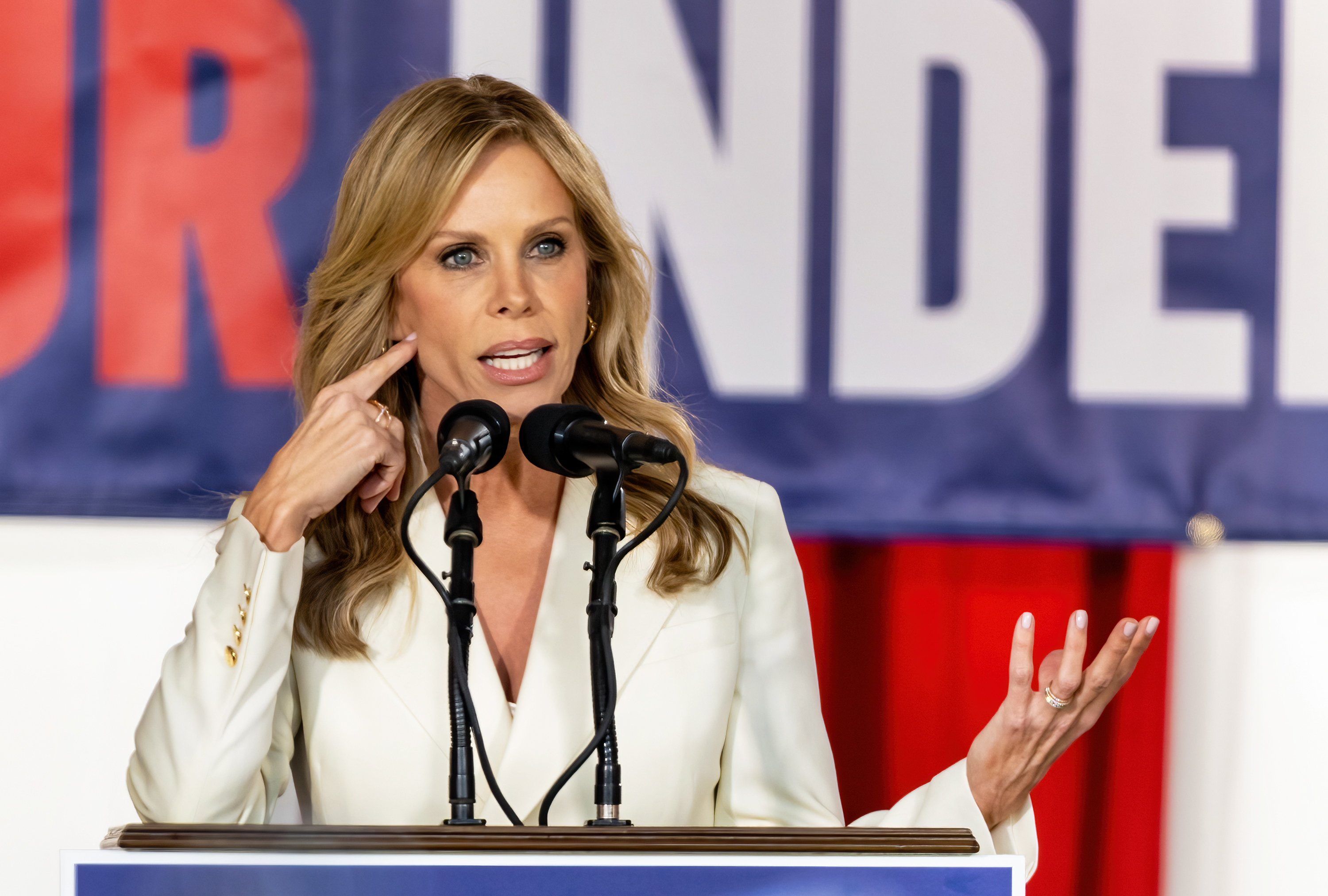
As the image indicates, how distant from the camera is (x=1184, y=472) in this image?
7.55ft

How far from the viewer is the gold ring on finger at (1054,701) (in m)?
1.42

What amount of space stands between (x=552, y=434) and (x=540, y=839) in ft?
1.23

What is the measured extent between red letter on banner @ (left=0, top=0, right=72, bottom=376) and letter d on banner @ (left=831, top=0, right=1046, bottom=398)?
1.29m

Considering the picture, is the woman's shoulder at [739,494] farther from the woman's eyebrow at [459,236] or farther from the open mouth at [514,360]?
the woman's eyebrow at [459,236]

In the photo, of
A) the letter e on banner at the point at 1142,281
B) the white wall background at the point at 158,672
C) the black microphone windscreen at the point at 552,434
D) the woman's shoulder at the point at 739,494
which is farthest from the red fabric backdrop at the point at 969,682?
the black microphone windscreen at the point at 552,434

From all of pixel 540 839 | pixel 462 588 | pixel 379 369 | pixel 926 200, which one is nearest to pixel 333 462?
pixel 379 369

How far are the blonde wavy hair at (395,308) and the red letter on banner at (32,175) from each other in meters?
0.68

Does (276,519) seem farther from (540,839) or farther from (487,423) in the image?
(540,839)

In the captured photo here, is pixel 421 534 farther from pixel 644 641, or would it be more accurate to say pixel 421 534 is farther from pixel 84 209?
pixel 84 209

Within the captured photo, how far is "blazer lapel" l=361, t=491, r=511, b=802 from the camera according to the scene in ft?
5.01

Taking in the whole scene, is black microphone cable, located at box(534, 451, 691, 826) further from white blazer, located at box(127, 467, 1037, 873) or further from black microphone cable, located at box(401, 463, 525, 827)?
white blazer, located at box(127, 467, 1037, 873)

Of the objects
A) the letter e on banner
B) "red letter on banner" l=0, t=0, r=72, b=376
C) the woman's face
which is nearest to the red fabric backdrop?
the letter e on banner

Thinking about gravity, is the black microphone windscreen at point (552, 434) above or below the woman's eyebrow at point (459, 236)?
below

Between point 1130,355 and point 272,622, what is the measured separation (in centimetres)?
151
